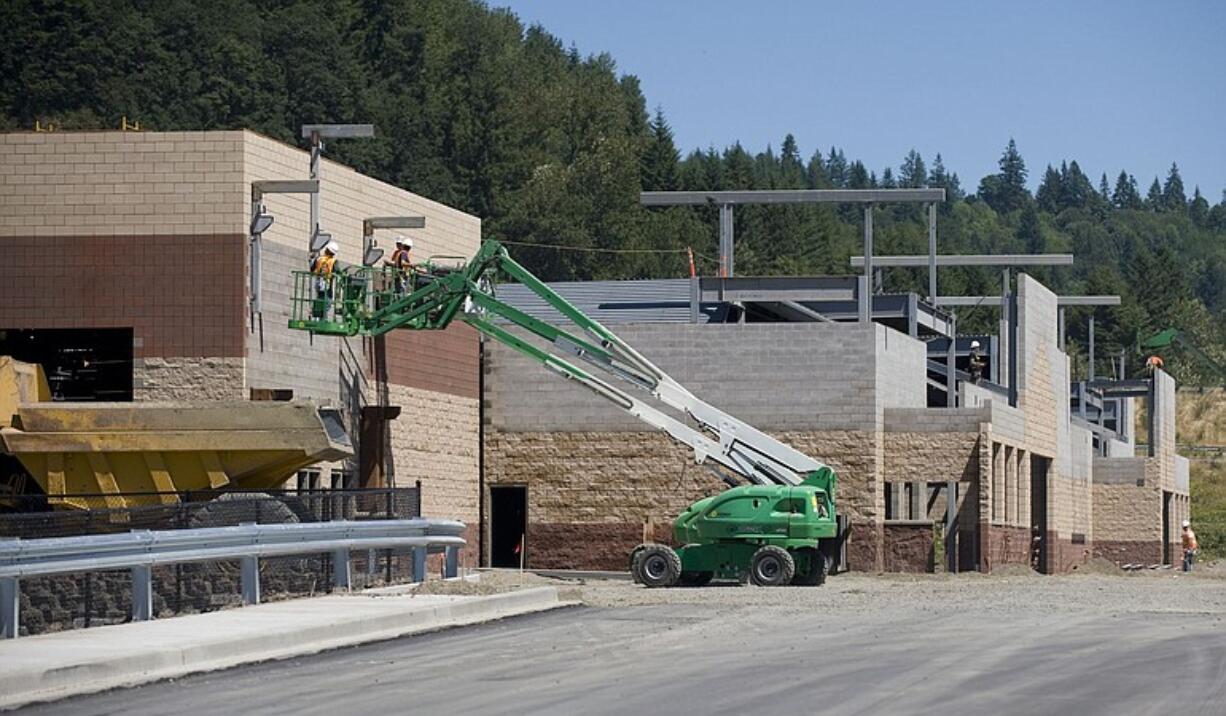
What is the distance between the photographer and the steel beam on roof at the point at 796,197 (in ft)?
163

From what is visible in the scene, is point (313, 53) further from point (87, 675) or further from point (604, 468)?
point (87, 675)

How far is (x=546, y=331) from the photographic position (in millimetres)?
43812

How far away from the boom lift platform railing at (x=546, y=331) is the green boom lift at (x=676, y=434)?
27 mm

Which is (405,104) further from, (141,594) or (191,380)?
(141,594)

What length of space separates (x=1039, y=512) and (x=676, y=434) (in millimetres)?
21654

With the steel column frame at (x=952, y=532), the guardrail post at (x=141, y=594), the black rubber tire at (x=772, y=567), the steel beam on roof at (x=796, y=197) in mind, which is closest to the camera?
the guardrail post at (x=141, y=594)

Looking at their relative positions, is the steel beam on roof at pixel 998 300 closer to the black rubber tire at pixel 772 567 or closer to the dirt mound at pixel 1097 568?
the dirt mound at pixel 1097 568

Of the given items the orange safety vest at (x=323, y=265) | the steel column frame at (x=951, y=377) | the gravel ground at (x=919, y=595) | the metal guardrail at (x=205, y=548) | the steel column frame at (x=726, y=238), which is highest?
the steel column frame at (x=726, y=238)

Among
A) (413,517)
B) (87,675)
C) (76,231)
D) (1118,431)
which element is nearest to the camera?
(87,675)

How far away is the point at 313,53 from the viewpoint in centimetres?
11631

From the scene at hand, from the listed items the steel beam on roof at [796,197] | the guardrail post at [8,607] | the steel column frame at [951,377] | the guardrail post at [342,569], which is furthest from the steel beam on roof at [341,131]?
the steel column frame at [951,377]

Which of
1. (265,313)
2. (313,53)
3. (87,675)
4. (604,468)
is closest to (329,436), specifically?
(265,313)

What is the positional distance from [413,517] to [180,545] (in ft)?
26.1

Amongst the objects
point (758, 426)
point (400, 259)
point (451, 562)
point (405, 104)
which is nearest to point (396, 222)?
point (400, 259)
